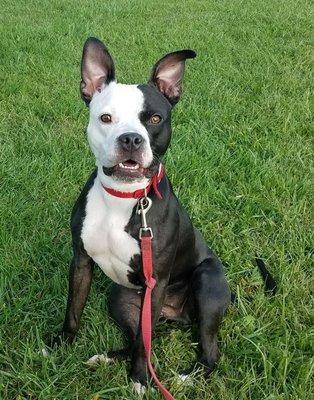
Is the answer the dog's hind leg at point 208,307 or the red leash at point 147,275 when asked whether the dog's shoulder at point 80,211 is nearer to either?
the red leash at point 147,275

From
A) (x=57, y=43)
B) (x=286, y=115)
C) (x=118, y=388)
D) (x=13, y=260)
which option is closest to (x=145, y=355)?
(x=118, y=388)

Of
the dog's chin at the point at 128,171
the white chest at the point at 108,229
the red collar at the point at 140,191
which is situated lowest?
the white chest at the point at 108,229

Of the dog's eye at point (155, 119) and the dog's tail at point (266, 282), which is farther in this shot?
the dog's tail at point (266, 282)

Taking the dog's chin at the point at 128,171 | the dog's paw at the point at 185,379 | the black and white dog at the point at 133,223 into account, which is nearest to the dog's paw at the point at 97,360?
the black and white dog at the point at 133,223

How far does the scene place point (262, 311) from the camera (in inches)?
109

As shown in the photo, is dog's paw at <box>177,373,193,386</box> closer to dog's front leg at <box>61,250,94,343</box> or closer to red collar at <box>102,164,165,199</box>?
dog's front leg at <box>61,250,94,343</box>

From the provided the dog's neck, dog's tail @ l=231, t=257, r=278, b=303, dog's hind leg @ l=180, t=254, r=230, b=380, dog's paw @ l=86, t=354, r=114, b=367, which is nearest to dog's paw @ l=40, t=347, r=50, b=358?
dog's paw @ l=86, t=354, r=114, b=367

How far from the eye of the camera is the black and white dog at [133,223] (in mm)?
2219

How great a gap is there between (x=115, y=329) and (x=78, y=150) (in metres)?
1.74

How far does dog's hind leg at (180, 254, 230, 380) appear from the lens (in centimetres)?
251

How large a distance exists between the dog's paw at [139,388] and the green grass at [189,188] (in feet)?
0.19

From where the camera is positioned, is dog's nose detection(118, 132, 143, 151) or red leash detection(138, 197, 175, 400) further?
red leash detection(138, 197, 175, 400)

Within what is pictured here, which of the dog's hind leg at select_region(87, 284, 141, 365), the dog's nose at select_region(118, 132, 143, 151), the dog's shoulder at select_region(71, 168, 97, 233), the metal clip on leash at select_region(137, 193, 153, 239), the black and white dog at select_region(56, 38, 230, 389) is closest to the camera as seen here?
the dog's nose at select_region(118, 132, 143, 151)

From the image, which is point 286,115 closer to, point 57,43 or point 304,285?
point 304,285
